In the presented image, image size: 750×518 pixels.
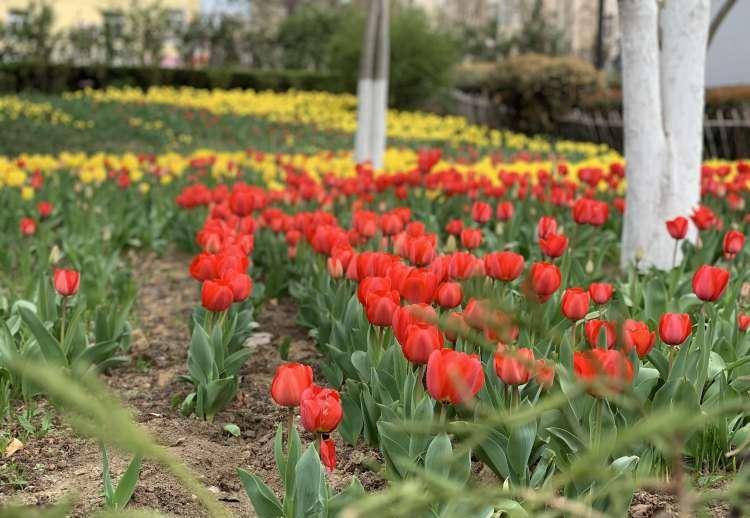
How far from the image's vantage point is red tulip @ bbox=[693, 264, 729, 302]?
2398 millimetres

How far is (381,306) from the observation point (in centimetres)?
214

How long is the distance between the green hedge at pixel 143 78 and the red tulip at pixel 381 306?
63.0 ft

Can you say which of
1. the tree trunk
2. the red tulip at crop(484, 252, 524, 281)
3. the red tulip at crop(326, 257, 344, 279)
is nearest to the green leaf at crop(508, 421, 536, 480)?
the red tulip at crop(484, 252, 524, 281)

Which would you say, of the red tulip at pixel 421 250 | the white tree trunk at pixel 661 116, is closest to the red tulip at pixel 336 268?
the red tulip at pixel 421 250

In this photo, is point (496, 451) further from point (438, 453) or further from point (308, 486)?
point (308, 486)

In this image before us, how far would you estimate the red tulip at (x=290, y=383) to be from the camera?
5.66 feet

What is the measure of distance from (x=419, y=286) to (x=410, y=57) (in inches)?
651

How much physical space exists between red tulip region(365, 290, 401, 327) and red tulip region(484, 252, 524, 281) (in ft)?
1.53

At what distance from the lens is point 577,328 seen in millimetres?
2539

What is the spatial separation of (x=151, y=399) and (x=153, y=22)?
22.0m

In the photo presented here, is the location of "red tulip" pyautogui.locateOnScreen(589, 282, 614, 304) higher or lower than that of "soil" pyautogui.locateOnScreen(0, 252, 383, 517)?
higher

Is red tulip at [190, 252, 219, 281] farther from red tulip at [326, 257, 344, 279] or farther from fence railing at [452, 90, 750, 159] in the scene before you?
fence railing at [452, 90, 750, 159]

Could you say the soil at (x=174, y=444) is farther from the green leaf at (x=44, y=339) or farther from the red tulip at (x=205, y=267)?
the red tulip at (x=205, y=267)

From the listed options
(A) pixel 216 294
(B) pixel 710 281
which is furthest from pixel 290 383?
(B) pixel 710 281
